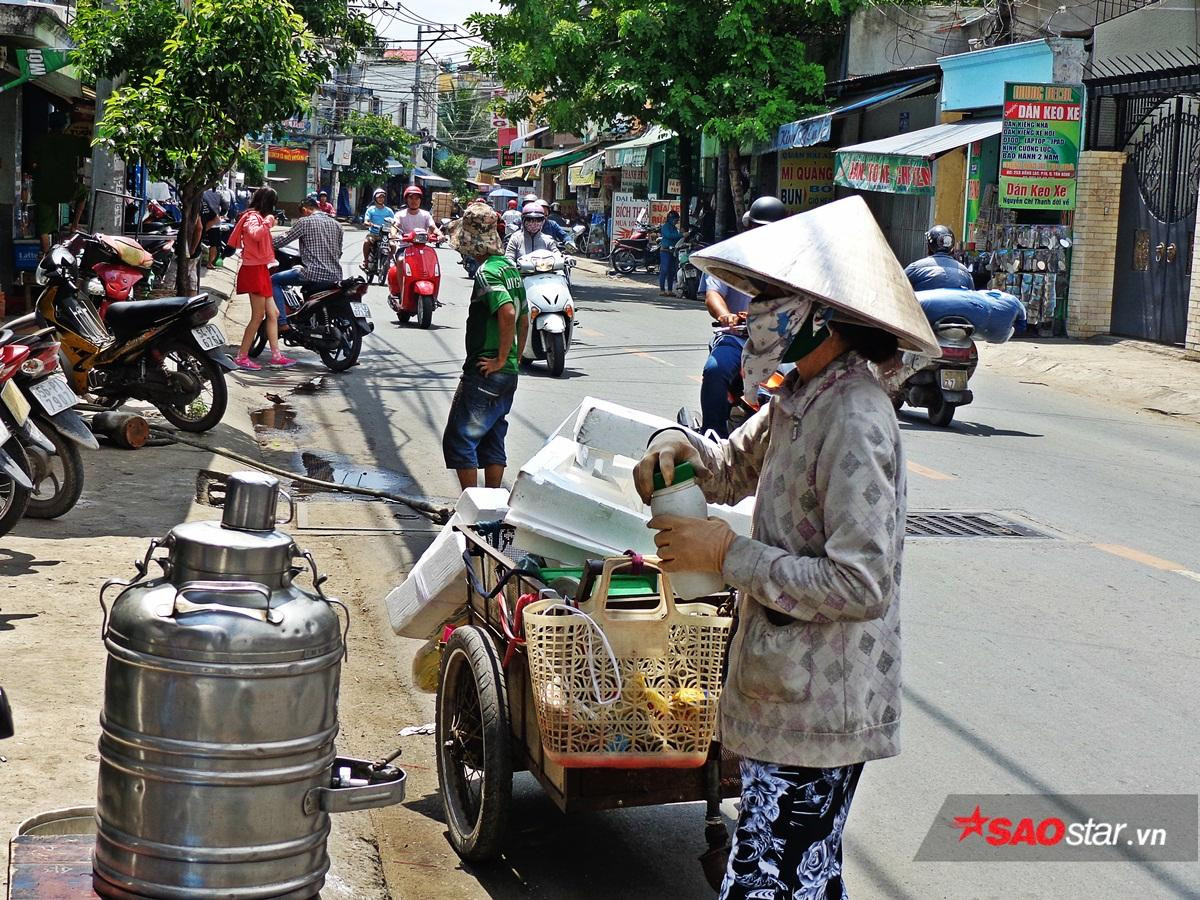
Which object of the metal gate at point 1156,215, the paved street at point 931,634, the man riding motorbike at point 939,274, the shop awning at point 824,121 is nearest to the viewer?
the paved street at point 931,634

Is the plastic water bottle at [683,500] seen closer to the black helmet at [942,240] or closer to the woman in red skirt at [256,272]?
the black helmet at [942,240]

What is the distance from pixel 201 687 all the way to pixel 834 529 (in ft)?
4.11

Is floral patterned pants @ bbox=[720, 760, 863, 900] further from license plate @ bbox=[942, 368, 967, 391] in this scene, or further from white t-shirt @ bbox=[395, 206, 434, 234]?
white t-shirt @ bbox=[395, 206, 434, 234]

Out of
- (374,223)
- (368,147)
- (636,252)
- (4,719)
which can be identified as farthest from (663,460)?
(368,147)

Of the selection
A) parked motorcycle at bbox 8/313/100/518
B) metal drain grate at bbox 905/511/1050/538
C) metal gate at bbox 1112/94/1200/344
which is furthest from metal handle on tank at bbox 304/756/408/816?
metal gate at bbox 1112/94/1200/344

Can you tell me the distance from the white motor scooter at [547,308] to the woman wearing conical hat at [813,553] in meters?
11.9

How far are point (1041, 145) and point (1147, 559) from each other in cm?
1334

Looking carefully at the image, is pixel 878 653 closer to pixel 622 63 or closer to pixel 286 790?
pixel 286 790

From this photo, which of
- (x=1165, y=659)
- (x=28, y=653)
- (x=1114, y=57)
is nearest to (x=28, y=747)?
(x=28, y=653)

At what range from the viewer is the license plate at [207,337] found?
10273 millimetres

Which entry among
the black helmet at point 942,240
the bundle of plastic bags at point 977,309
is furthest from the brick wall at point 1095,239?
the bundle of plastic bags at point 977,309

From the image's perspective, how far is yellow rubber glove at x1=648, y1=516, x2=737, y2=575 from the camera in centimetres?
284

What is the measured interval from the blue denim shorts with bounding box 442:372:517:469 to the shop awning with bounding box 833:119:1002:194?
1503cm

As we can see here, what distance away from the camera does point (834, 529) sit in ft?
9.00
